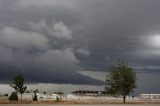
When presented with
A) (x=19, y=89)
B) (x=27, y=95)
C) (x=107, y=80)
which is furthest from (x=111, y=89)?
(x=27, y=95)

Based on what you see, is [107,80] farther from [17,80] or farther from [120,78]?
[17,80]

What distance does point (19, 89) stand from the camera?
127m

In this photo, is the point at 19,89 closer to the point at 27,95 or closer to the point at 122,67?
the point at 122,67

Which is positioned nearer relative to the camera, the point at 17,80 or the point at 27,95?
the point at 17,80

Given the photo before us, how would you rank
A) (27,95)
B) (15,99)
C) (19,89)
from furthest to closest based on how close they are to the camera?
1. (27,95)
2. (19,89)
3. (15,99)

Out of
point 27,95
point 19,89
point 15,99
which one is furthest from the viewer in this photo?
point 27,95

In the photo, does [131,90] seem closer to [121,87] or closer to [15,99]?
[121,87]

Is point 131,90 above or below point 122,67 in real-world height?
below

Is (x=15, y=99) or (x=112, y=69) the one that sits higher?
(x=112, y=69)

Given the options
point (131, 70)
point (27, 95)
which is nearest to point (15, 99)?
point (131, 70)

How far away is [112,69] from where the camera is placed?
416ft

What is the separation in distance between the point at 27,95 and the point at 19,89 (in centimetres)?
6623

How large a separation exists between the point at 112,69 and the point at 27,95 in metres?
79.4

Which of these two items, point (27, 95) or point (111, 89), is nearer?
point (111, 89)
